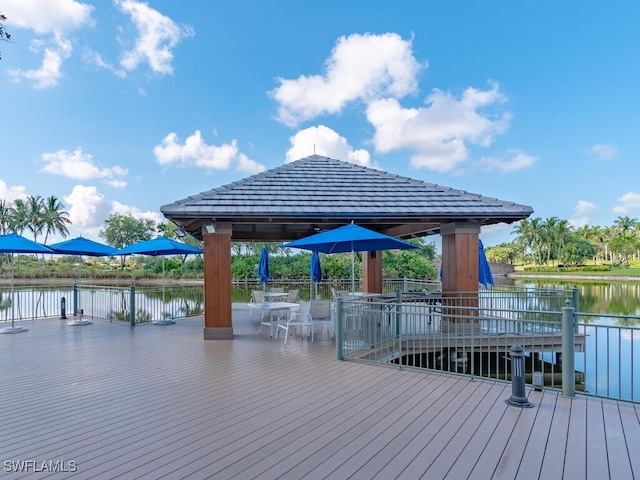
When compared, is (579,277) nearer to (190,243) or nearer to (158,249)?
(190,243)

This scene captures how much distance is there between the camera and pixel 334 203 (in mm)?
9172

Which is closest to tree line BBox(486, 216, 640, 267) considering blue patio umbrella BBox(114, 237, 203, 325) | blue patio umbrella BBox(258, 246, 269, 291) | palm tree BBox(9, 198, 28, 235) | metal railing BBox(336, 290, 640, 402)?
metal railing BBox(336, 290, 640, 402)

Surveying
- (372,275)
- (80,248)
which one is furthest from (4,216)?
(372,275)

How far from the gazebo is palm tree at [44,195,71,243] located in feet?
155

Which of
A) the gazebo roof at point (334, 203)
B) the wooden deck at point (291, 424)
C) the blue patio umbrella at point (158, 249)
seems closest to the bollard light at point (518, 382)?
the wooden deck at point (291, 424)

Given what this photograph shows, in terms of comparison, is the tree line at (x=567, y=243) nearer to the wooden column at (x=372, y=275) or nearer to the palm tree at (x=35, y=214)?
the wooden column at (x=372, y=275)

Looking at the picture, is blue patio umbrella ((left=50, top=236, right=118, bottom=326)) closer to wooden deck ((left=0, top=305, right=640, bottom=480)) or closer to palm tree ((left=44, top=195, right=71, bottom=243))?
wooden deck ((left=0, top=305, right=640, bottom=480))

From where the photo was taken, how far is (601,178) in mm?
29531

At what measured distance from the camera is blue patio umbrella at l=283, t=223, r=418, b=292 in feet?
23.2

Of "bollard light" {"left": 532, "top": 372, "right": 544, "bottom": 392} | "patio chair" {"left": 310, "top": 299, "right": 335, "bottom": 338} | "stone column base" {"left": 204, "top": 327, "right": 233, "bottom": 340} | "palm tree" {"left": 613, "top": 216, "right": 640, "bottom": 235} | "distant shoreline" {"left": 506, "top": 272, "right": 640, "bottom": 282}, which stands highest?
"palm tree" {"left": 613, "top": 216, "right": 640, "bottom": 235}

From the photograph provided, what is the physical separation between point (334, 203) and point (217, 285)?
3.33 metres

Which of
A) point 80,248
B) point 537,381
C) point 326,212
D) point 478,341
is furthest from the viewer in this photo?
point 80,248

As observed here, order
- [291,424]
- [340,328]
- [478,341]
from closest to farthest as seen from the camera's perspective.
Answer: [291,424] < [340,328] < [478,341]

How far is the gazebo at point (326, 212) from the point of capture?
853 cm
